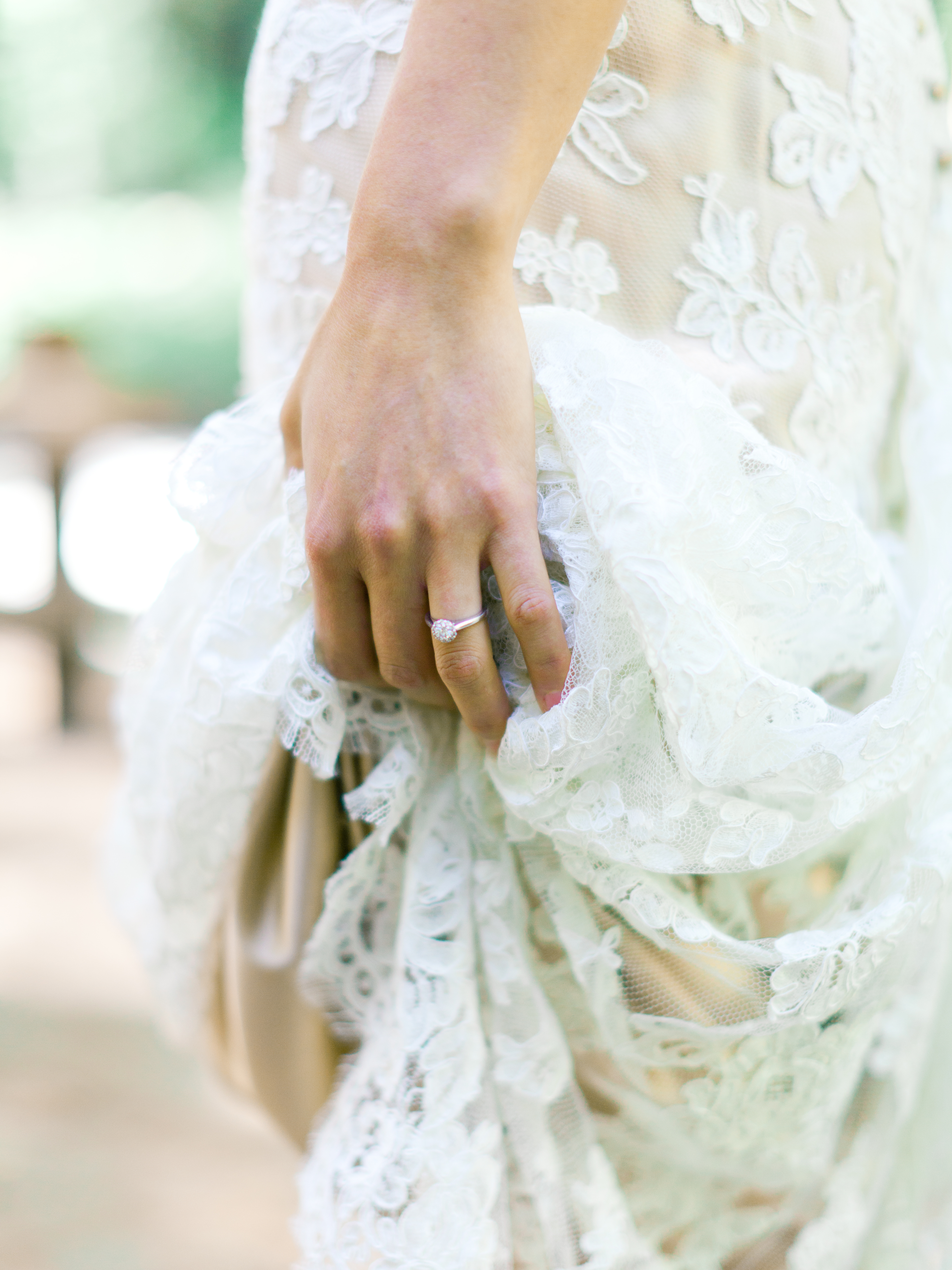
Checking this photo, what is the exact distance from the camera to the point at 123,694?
35.8 inches

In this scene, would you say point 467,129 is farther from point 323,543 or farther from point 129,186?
point 129,186

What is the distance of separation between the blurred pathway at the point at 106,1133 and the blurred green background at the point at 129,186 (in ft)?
13.4

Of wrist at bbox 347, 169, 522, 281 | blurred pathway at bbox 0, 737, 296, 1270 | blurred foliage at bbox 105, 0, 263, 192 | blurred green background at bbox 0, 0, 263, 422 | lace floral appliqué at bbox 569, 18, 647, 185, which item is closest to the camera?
wrist at bbox 347, 169, 522, 281

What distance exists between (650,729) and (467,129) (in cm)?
34

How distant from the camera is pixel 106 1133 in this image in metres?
1.77

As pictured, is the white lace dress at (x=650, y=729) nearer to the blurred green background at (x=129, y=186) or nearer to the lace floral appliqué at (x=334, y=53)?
the lace floral appliqué at (x=334, y=53)

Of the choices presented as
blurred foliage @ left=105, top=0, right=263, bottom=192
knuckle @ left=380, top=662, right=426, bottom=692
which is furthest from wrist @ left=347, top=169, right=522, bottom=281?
blurred foliage @ left=105, top=0, right=263, bottom=192

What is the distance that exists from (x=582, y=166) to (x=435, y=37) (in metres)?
0.14

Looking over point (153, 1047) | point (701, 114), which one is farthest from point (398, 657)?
point (153, 1047)

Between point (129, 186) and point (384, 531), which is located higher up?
point (384, 531)

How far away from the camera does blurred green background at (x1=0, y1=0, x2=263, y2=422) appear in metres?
5.84

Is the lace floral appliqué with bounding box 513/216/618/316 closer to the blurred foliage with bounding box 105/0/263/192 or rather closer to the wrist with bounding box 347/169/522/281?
the wrist with bounding box 347/169/522/281

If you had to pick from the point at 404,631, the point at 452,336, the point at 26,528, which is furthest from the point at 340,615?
the point at 26,528

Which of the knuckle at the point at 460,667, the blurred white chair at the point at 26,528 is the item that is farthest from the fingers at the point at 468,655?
the blurred white chair at the point at 26,528
